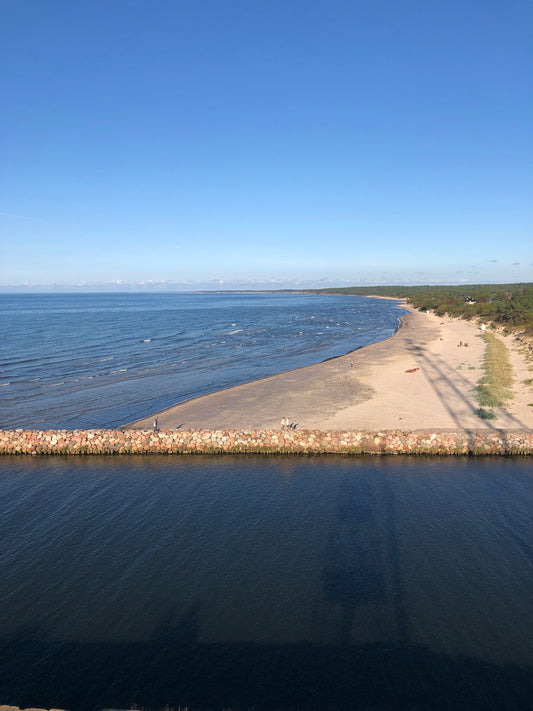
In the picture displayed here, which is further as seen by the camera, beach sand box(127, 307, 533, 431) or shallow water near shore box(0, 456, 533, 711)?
beach sand box(127, 307, 533, 431)

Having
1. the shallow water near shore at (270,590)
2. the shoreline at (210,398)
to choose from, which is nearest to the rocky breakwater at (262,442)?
the shallow water near shore at (270,590)

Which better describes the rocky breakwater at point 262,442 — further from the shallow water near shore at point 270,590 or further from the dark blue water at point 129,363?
the dark blue water at point 129,363

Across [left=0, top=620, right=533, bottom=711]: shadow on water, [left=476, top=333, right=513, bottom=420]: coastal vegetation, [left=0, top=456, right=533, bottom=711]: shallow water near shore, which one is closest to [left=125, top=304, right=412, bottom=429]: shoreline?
[left=0, top=456, right=533, bottom=711]: shallow water near shore

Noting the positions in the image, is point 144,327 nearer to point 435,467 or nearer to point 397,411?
point 397,411

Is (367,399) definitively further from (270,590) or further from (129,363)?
(129,363)

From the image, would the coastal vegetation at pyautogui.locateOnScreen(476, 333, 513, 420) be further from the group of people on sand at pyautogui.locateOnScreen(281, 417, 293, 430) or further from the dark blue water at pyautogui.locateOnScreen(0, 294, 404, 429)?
the dark blue water at pyautogui.locateOnScreen(0, 294, 404, 429)

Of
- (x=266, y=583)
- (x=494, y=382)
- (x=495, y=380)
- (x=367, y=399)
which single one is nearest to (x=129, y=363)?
(x=367, y=399)

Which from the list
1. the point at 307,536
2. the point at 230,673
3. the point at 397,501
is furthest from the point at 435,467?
the point at 230,673
